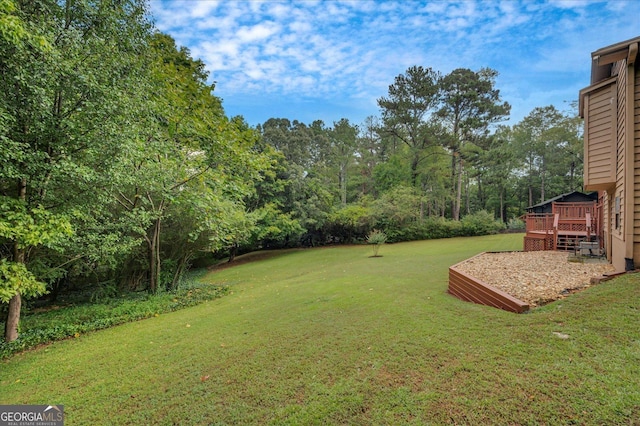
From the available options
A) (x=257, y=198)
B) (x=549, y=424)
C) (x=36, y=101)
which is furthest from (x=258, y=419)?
(x=257, y=198)

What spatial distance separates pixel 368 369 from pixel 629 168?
5914 millimetres

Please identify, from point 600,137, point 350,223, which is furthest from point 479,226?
point 600,137

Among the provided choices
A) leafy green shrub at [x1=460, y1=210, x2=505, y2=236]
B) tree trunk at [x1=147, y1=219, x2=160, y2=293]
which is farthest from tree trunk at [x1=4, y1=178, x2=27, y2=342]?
leafy green shrub at [x1=460, y1=210, x2=505, y2=236]

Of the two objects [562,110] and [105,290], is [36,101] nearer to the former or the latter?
[105,290]

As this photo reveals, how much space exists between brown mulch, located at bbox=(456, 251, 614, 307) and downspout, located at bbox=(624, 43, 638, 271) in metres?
0.81

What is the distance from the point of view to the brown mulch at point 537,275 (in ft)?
15.0

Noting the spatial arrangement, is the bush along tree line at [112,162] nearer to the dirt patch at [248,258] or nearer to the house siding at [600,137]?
the dirt patch at [248,258]

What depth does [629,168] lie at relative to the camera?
4.72 m

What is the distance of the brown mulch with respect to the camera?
4582 mm

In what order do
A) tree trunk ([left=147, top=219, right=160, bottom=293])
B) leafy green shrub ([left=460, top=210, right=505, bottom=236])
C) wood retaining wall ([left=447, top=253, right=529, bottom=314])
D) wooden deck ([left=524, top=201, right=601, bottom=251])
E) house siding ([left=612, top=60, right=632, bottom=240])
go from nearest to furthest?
1. wood retaining wall ([left=447, top=253, right=529, bottom=314])
2. house siding ([left=612, top=60, right=632, bottom=240])
3. tree trunk ([left=147, top=219, right=160, bottom=293])
4. wooden deck ([left=524, top=201, right=601, bottom=251])
5. leafy green shrub ([left=460, top=210, right=505, bottom=236])

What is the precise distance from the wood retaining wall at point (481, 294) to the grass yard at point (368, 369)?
23 centimetres

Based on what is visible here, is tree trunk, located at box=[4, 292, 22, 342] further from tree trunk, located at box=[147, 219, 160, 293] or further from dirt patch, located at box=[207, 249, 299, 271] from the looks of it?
dirt patch, located at box=[207, 249, 299, 271]

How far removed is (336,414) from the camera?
215 centimetres

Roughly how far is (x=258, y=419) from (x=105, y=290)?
329 inches
